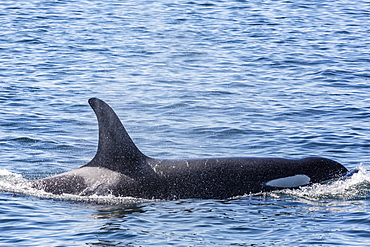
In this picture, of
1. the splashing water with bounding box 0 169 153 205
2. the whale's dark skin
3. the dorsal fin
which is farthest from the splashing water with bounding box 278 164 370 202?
the splashing water with bounding box 0 169 153 205

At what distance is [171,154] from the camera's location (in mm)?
16578

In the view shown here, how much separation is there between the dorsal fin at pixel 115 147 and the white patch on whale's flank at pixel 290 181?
2.25m

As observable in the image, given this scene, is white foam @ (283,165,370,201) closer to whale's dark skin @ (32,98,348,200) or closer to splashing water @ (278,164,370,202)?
splashing water @ (278,164,370,202)

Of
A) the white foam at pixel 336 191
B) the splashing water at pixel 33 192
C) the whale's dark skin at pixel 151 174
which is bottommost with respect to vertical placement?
the white foam at pixel 336 191

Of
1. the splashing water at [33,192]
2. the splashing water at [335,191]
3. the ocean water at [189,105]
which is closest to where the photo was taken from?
the ocean water at [189,105]

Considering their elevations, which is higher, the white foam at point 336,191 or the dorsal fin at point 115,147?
the dorsal fin at point 115,147

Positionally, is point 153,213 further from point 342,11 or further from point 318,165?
point 342,11

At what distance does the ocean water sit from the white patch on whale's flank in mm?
145

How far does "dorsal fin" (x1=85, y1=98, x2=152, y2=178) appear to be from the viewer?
12523 millimetres

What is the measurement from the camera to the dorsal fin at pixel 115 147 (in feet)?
41.1

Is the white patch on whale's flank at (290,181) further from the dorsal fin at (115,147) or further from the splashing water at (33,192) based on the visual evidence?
the splashing water at (33,192)

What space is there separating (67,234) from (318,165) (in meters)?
4.90

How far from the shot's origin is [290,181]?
13.0 metres

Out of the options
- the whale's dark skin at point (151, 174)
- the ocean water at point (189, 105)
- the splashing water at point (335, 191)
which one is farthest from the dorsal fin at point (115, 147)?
the splashing water at point (335, 191)
